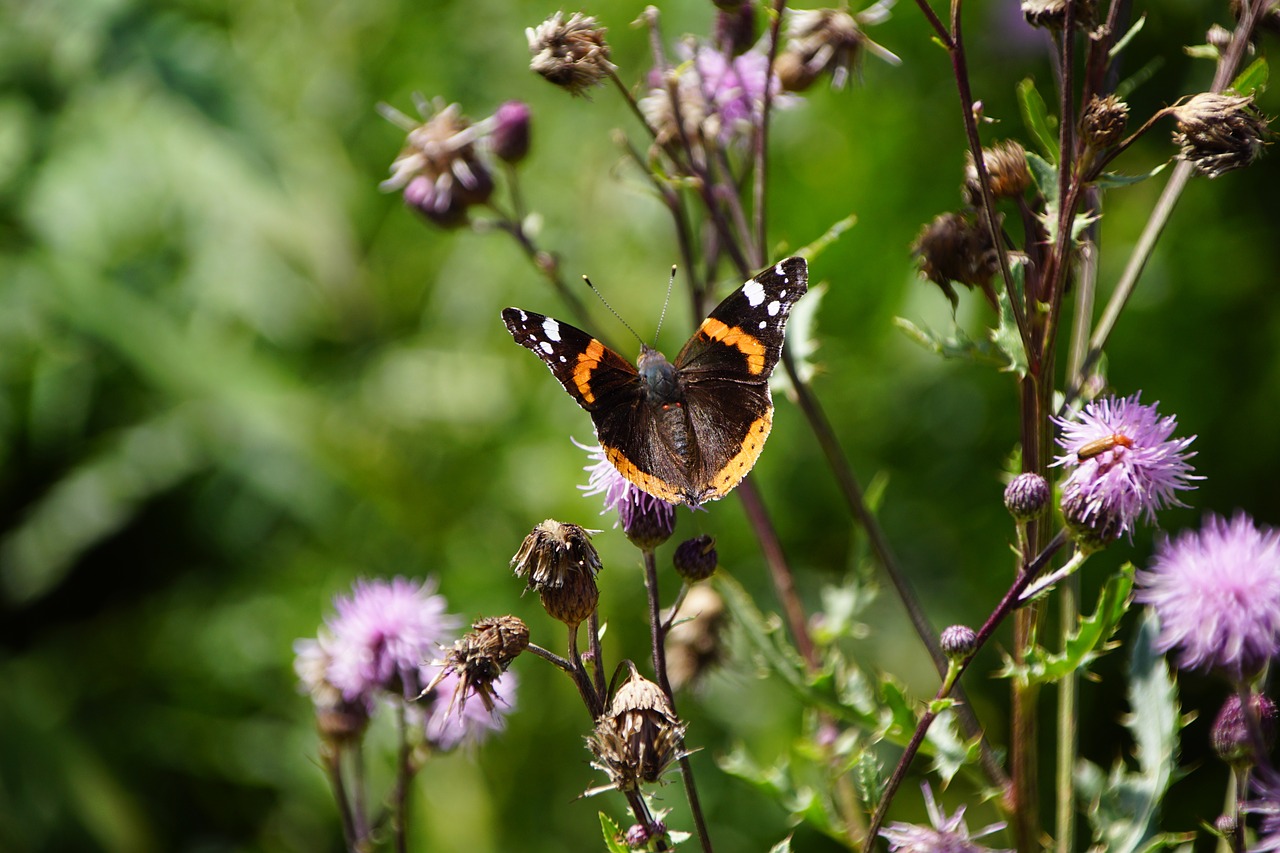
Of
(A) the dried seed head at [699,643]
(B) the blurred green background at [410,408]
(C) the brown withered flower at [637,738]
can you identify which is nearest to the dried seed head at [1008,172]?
(C) the brown withered flower at [637,738]

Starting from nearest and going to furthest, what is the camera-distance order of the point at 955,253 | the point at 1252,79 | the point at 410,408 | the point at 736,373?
the point at 1252,79 → the point at 955,253 → the point at 736,373 → the point at 410,408

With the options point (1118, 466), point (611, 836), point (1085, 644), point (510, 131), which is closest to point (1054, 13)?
point (1118, 466)

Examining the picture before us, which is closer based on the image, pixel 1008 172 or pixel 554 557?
pixel 554 557

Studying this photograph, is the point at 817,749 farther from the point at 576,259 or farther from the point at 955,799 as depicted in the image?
the point at 576,259

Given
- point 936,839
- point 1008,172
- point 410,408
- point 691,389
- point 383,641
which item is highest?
point 410,408

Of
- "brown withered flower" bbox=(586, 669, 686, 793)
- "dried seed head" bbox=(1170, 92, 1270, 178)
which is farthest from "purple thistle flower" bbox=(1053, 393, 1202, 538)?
"brown withered flower" bbox=(586, 669, 686, 793)

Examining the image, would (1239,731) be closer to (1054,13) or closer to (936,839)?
(936,839)
